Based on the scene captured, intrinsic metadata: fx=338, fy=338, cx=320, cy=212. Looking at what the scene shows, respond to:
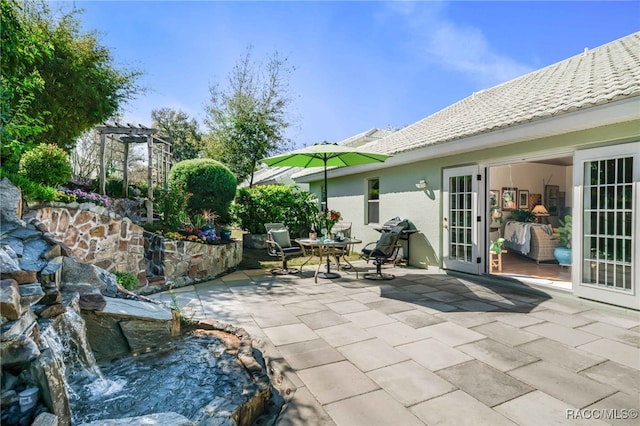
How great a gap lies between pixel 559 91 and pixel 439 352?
517 centimetres

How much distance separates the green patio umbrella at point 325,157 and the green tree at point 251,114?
7.76 meters

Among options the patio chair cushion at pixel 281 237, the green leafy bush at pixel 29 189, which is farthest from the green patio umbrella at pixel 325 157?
the green leafy bush at pixel 29 189

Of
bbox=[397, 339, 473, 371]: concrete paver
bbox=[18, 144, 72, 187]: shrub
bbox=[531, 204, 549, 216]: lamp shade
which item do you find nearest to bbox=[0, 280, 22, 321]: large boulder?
bbox=[397, 339, 473, 371]: concrete paver

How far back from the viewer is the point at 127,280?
17.1 feet

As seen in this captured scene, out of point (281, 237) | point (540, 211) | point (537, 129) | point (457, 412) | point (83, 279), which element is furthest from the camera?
point (540, 211)

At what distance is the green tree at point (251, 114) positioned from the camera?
1453 centimetres

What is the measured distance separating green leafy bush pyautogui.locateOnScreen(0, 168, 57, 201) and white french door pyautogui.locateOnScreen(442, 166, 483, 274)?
661cm

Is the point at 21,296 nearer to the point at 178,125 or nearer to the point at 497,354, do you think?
the point at 497,354

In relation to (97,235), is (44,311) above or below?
below

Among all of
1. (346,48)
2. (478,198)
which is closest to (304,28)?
(346,48)

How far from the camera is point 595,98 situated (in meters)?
4.23

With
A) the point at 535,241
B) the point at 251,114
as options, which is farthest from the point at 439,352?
the point at 251,114

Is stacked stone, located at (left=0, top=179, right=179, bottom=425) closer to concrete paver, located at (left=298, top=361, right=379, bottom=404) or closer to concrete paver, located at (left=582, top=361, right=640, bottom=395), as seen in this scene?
concrete paver, located at (left=298, top=361, right=379, bottom=404)

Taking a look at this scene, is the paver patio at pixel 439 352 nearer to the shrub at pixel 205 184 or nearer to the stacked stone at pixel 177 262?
the stacked stone at pixel 177 262
